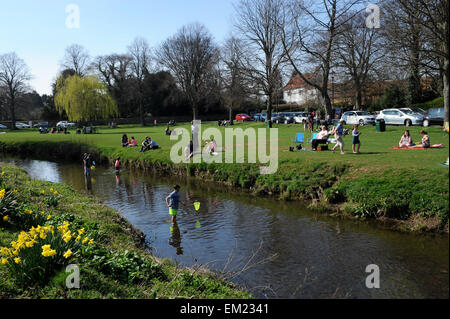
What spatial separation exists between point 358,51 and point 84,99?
149 feet

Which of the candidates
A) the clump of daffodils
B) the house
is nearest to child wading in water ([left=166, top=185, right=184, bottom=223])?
the clump of daffodils

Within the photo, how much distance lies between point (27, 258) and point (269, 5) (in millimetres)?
45631

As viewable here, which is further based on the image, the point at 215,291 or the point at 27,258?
the point at 215,291

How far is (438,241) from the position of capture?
2926 mm

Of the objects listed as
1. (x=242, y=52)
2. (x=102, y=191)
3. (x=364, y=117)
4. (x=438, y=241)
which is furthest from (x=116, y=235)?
(x=242, y=52)

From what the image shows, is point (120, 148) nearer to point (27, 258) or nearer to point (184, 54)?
point (27, 258)

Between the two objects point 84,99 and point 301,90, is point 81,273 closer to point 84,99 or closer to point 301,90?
point 301,90

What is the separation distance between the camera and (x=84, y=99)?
61156 mm

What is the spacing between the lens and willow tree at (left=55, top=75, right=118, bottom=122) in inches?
2395

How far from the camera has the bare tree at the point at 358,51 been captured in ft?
125

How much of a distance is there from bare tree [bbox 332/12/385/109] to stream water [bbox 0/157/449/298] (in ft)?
89.5

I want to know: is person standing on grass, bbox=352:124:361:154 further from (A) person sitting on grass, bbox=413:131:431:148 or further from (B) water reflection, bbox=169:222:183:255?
(A) person sitting on grass, bbox=413:131:431:148

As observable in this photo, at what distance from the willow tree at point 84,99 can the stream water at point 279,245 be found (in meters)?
43.3
